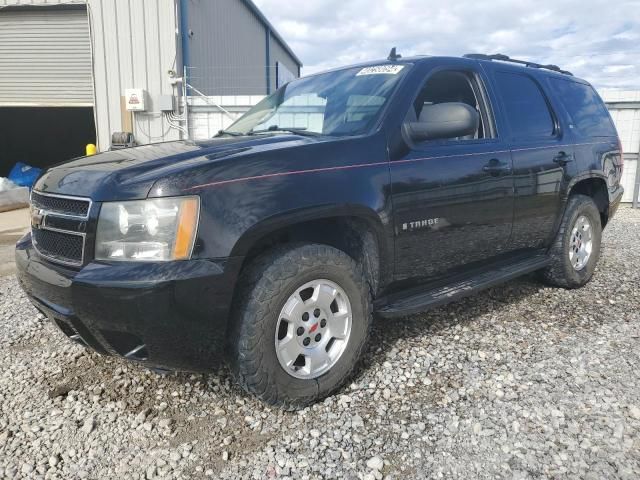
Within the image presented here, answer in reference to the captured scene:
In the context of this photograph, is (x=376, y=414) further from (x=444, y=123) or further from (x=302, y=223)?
(x=444, y=123)

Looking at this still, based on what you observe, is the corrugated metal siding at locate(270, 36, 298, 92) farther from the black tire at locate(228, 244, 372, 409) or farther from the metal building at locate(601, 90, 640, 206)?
the black tire at locate(228, 244, 372, 409)

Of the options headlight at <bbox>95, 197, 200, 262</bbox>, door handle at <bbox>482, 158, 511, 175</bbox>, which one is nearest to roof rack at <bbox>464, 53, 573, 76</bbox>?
door handle at <bbox>482, 158, 511, 175</bbox>

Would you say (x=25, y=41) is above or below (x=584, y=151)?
above

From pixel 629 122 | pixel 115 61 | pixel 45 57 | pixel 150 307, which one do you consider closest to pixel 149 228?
pixel 150 307

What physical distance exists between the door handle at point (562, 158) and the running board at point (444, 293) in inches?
32.9

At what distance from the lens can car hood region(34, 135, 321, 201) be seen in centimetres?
219

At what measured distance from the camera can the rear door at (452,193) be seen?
2.90 meters

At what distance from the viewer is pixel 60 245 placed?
7.85 feet

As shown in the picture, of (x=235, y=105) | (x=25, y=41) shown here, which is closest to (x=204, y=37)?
(x=235, y=105)

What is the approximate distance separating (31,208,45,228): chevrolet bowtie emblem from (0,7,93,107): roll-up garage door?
9.00m

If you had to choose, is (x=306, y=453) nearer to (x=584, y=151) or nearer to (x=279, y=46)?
(x=584, y=151)

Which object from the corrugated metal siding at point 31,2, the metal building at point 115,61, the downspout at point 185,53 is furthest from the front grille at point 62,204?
the corrugated metal siding at point 31,2

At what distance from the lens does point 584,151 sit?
432 centimetres

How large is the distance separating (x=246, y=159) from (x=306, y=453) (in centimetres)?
138
